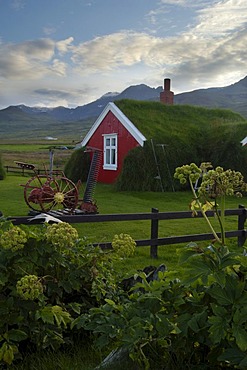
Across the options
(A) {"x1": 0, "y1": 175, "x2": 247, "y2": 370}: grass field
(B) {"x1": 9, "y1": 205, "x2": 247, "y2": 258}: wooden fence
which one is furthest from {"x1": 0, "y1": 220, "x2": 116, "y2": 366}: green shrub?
(B) {"x1": 9, "y1": 205, "x2": 247, "y2": 258}: wooden fence

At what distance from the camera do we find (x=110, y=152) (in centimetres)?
2348

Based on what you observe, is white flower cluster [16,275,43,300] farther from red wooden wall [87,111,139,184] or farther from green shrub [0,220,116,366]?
red wooden wall [87,111,139,184]

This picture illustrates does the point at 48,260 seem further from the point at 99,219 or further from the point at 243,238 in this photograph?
the point at 243,238

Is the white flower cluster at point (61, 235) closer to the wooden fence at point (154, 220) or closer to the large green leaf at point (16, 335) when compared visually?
the large green leaf at point (16, 335)

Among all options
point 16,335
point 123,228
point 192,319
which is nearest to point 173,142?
point 123,228

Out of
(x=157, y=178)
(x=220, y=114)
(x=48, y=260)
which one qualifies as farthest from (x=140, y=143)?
(x=48, y=260)

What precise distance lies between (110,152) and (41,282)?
2018 cm

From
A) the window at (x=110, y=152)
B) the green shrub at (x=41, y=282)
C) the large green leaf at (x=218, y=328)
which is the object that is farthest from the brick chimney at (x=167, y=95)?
the large green leaf at (x=218, y=328)

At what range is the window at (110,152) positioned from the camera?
76.0 feet

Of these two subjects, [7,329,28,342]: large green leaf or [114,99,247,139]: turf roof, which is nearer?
[7,329,28,342]: large green leaf

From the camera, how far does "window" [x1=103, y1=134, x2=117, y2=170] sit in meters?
23.2

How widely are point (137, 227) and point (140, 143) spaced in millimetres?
10048

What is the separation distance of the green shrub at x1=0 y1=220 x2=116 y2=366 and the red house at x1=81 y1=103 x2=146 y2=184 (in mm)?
17354

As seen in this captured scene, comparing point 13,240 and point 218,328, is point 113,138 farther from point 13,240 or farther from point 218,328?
point 218,328
